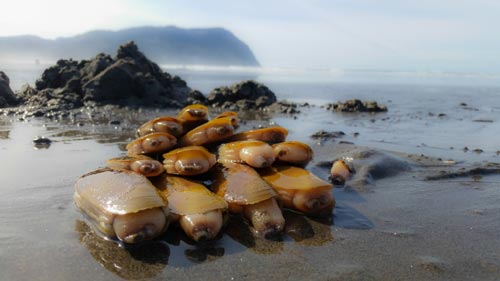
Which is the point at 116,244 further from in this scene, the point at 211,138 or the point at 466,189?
the point at 466,189

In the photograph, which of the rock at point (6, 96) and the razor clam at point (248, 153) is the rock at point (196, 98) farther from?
the razor clam at point (248, 153)

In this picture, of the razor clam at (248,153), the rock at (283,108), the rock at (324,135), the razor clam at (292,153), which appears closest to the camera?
the razor clam at (248,153)

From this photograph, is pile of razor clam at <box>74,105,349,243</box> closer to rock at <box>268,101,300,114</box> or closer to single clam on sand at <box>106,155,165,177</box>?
single clam on sand at <box>106,155,165,177</box>

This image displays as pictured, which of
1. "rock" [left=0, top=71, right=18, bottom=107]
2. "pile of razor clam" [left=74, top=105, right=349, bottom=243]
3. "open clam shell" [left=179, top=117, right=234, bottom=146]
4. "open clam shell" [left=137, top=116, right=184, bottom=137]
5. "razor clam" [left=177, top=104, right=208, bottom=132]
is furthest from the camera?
"rock" [left=0, top=71, right=18, bottom=107]

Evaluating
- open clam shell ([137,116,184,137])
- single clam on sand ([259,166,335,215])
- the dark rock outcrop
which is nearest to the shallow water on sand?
single clam on sand ([259,166,335,215])

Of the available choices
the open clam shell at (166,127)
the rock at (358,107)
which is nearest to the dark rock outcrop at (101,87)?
the rock at (358,107)

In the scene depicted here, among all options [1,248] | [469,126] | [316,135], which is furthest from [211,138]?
[469,126]

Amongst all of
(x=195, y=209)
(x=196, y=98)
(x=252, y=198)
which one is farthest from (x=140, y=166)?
(x=196, y=98)
